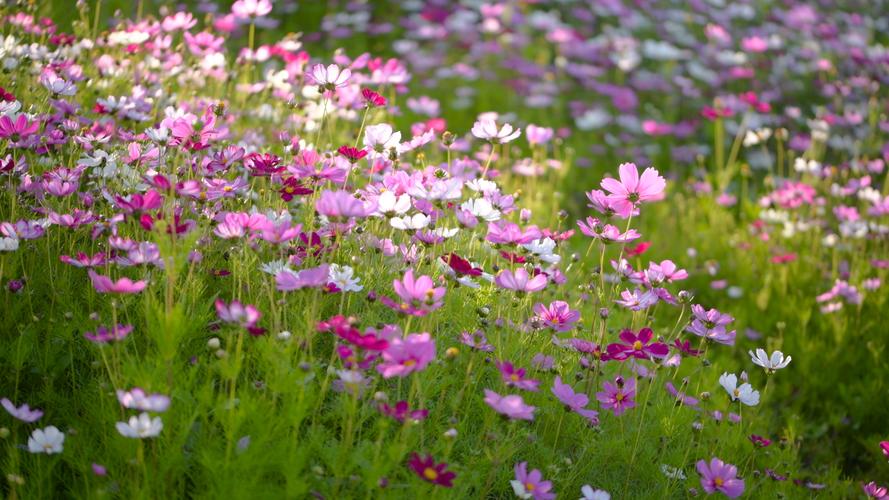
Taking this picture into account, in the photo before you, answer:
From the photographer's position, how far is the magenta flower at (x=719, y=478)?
6.78 feet

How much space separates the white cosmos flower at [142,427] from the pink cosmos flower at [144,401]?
1.0 inches

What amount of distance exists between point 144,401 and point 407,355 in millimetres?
500

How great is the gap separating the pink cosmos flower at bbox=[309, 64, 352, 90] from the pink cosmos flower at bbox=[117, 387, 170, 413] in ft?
3.50

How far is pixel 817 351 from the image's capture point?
12.0ft

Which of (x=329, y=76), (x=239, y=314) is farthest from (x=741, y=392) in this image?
(x=329, y=76)

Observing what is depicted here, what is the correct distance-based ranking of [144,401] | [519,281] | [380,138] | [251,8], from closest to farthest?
[144,401] < [519,281] < [380,138] < [251,8]

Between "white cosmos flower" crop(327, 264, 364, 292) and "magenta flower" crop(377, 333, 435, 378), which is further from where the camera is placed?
"white cosmos flower" crop(327, 264, 364, 292)

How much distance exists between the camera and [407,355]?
1.70 metres

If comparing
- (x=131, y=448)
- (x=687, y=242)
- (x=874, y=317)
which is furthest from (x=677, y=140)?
(x=131, y=448)

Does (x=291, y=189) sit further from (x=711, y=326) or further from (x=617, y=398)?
(x=711, y=326)

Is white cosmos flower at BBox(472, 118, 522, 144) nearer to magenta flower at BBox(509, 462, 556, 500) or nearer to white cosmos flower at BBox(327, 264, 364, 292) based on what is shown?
white cosmos flower at BBox(327, 264, 364, 292)

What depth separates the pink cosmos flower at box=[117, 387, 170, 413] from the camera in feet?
5.39

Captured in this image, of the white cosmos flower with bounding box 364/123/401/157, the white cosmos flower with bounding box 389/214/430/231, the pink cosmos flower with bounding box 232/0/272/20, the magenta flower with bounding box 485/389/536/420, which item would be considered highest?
the pink cosmos flower with bounding box 232/0/272/20

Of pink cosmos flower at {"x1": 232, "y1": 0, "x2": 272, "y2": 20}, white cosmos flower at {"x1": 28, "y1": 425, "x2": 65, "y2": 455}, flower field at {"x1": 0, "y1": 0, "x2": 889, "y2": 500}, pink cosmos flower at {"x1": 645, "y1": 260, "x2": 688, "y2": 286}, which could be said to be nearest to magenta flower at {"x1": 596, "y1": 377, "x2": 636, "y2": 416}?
flower field at {"x1": 0, "y1": 0, "x2": 889, "y2": 500}
